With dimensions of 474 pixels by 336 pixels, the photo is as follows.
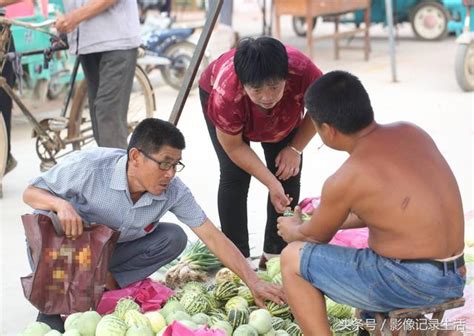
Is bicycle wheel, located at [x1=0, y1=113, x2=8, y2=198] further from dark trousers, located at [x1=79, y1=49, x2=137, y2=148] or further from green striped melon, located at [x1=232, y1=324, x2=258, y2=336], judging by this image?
green striped melon, located at [x1=232, y1=324, x2=258, y2=336]

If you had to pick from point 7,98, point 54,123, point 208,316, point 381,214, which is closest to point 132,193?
point 208,316

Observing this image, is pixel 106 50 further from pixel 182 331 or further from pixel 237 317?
pixel 182 331

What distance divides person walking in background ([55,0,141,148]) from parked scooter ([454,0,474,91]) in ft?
15.0

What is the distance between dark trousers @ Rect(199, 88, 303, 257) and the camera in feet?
13.8

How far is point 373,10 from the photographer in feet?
42.4

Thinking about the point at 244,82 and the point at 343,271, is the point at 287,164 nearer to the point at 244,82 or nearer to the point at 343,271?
the point at 244,82

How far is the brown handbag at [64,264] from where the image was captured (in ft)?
11.1

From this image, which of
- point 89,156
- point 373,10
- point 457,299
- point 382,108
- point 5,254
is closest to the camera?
point 457,299

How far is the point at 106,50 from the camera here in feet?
17.8

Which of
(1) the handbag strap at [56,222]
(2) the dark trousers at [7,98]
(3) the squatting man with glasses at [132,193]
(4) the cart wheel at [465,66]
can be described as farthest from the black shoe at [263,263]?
(4) the cart wheel at [465,66]

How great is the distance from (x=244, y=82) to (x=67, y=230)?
3.17 ft

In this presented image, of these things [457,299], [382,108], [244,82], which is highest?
[244,82]

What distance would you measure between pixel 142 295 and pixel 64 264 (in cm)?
50

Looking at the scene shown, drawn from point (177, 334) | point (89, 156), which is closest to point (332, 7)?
point (89, 156)
